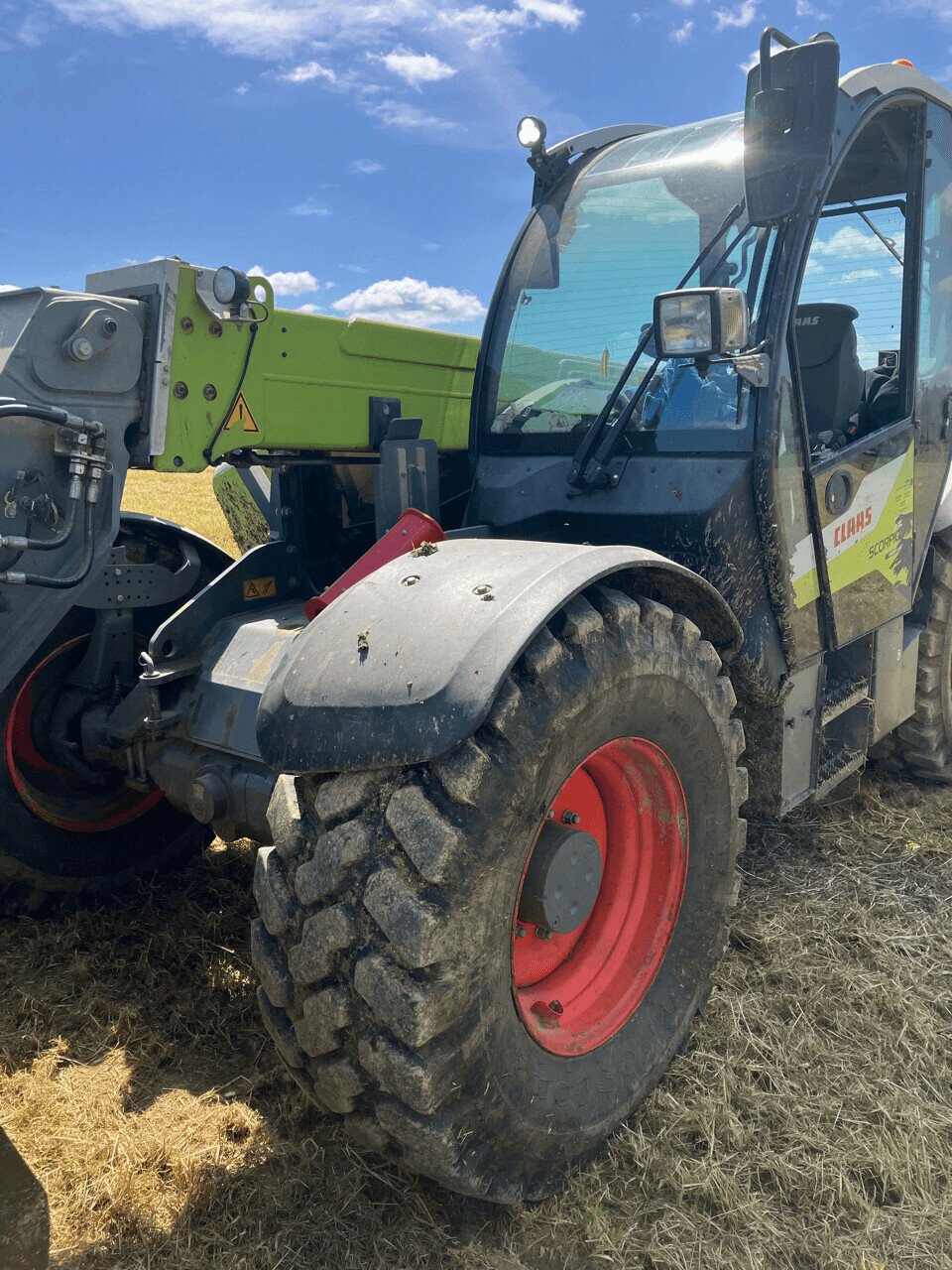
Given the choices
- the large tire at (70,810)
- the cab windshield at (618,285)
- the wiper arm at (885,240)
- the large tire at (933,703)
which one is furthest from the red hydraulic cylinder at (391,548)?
the large tire at (933,703)

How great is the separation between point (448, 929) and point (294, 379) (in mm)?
1856

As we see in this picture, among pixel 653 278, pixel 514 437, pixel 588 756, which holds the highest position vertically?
pixel 653 278

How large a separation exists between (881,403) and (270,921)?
2.91 m

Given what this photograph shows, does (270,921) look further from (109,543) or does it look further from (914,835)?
(914,835)

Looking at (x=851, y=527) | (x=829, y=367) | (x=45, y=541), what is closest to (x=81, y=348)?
(x=45, y=541)

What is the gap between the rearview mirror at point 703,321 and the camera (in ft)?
8.51

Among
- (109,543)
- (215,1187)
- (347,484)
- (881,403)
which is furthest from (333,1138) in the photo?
(881,403)

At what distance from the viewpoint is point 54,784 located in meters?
3.55

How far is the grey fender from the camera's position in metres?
1.94

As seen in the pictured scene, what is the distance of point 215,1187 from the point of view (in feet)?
7.55

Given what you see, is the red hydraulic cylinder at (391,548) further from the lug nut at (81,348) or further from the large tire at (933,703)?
the large tire at (933,703)

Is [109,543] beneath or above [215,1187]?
above

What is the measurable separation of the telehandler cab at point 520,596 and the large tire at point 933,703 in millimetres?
25

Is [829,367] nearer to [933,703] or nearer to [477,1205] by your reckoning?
[933,703]
